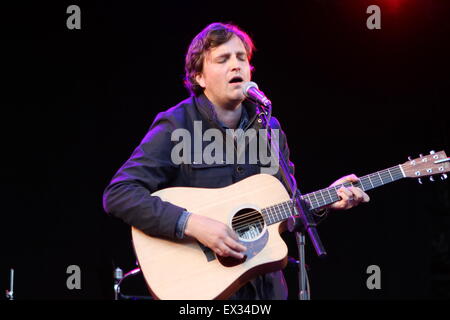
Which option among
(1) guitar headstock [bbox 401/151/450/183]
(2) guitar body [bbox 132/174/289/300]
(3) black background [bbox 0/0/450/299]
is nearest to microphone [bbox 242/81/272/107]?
(2) guitar body [bbox 132/174/289/300]

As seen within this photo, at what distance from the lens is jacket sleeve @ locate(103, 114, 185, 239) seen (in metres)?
3.02

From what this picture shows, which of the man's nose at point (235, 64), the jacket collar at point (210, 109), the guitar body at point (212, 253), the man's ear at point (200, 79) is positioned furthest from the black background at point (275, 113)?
the guitar body at point (212, 253)

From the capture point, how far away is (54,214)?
5152 mm

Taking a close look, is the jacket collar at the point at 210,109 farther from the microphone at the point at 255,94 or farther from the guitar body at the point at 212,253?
the guitar body at the point at 212,253

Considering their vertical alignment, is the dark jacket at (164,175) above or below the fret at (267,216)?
above

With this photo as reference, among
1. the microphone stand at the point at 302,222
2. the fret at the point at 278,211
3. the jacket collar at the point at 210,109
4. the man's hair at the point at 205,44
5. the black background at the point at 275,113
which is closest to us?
the microphone stand at the point at 302,222

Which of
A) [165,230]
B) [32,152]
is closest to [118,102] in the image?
[32,152]

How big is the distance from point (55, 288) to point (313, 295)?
8.75 ft

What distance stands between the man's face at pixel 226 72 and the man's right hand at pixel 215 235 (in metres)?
0.91

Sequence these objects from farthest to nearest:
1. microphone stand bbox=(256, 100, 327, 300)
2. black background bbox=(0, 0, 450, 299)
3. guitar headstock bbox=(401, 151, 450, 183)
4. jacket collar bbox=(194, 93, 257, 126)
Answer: black background bbox=(0, 0, 450, 299), jacket collar bbox=(194, 93, 257, 126), guitar headstock bbox=(401, 151, 450, 183), microphone stand bbox=(256, 100, 327, 300)

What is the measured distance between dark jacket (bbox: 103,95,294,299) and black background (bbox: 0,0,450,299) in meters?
2.04

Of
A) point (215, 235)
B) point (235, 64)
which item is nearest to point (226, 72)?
point (235, 64)

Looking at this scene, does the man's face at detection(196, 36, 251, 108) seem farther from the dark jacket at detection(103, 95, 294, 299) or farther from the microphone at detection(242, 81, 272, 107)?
the microphone at detection(242, 81, 272, 107)

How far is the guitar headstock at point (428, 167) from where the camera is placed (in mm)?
3307
